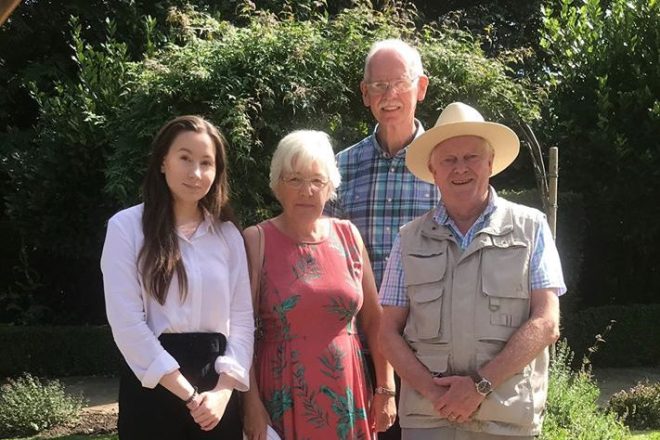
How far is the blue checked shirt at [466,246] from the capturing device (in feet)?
8.08

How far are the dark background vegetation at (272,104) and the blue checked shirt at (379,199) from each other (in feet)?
8.90

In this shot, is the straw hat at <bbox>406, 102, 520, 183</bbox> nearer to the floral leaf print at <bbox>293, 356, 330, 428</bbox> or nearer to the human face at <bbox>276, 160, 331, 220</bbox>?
the human face at <bbox>276, 160, 331, 220</bbox>

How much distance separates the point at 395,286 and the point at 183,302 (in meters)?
0.72

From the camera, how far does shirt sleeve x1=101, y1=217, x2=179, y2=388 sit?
2383 millimetres

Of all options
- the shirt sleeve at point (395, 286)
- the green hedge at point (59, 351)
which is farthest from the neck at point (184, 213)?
the green hedge at point (59, 351)

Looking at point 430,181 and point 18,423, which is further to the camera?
point 18,423

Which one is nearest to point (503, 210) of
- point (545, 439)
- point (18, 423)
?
point (545, 439)

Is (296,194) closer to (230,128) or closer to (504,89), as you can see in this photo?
(230,128)

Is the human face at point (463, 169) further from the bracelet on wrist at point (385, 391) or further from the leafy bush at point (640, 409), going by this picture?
the leafy bush at point (640, 409)

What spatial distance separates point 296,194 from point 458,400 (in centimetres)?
92

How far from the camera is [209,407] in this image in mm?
A: 2426

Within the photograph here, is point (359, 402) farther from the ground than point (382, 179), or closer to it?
closer to it

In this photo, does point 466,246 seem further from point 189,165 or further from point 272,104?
point 272,104

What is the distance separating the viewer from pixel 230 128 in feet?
19.4
